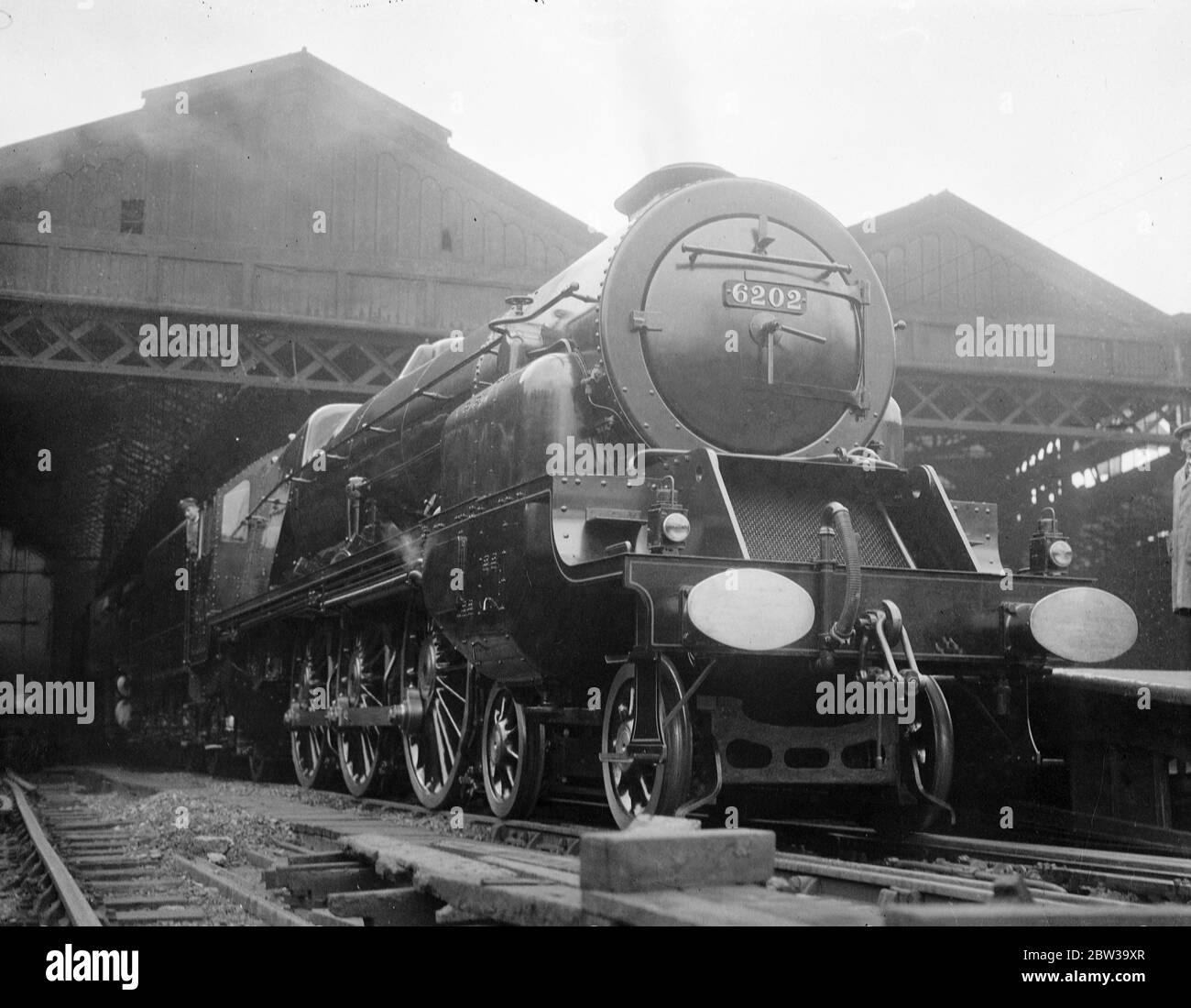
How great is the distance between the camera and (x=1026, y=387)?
50.1 ft

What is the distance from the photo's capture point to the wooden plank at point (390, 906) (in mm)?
3260

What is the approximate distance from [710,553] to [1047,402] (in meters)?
12.0

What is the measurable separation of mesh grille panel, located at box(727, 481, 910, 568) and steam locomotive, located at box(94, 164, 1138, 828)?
0.04 ft

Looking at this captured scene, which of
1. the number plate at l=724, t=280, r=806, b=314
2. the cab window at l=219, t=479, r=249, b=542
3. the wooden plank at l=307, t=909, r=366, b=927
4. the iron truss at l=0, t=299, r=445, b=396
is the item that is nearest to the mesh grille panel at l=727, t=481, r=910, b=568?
the number plate at l=724, t=280, r=806, b=314

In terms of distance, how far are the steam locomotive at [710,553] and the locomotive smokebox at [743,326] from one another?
11mm

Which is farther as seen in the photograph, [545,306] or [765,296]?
[545,306]

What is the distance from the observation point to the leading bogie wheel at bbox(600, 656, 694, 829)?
175 inches

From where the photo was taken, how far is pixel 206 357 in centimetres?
1366

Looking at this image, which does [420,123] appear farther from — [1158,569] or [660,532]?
[660,532]

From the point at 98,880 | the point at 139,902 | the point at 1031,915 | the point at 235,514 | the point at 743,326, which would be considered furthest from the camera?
the point at 235,514

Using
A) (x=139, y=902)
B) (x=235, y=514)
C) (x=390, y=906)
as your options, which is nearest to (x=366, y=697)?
(x=139, y=902)

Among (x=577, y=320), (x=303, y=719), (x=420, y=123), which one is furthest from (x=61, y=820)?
(x=420, y=123)

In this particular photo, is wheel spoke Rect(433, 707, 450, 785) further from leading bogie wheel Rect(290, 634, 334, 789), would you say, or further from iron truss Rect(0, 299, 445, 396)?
iron truss Rect(0, 299, 445, 396)

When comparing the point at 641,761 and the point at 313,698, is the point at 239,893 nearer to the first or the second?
the point at 641,761
